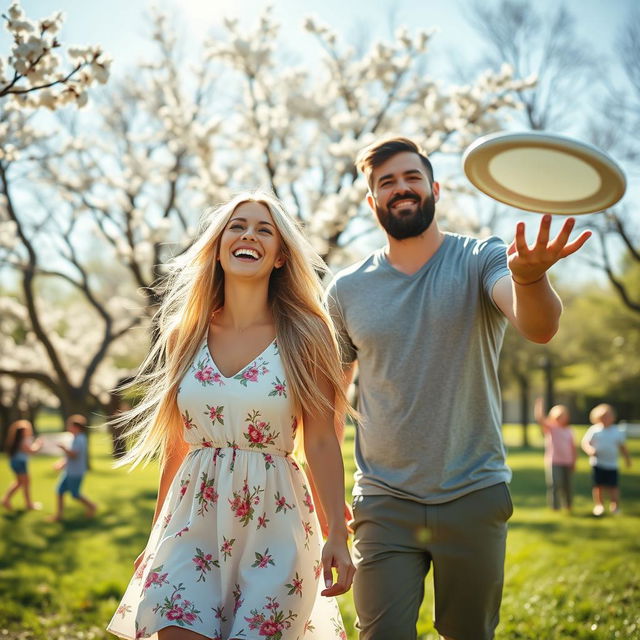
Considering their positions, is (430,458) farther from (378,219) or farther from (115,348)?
(115,348)

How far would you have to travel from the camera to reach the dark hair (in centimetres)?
376

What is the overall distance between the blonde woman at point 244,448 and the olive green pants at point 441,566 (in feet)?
0.76

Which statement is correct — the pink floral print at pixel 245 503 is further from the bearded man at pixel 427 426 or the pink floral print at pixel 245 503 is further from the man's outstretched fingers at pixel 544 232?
the man's outstretched fingers at pixel 544 232

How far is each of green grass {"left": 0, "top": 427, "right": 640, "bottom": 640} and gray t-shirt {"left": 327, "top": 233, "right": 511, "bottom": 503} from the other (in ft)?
8.96

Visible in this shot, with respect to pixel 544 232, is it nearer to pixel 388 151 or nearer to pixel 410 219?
pixel 410 219

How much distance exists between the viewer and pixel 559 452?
1259 cm

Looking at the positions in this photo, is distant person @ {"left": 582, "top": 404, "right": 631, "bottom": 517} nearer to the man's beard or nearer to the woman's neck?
the man's beard

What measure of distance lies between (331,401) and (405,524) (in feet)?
2.13

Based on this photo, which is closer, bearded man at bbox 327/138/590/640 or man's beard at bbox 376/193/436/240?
bearded man at bbox 327/138/590/640

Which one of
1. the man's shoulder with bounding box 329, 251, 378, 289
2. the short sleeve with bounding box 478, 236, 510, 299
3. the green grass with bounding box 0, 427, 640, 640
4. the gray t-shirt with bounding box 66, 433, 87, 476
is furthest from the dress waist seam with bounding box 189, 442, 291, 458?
the gray t-shirt with bounding box 66, 433, 87, 476

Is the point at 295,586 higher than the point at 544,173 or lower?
lower

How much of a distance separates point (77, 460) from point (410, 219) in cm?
1130

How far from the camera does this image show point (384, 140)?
12.5ft

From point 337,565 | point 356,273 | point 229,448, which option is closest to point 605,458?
point 356,273
